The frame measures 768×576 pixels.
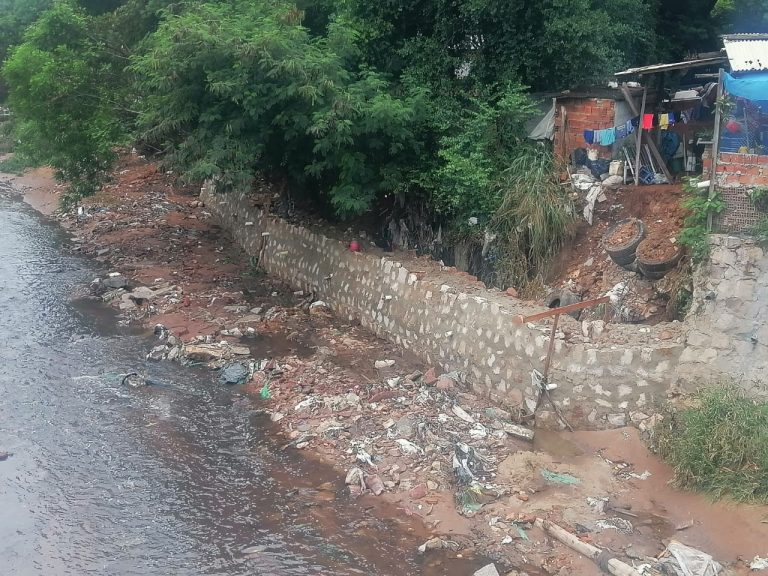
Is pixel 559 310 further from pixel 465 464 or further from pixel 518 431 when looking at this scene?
pixel 465 464

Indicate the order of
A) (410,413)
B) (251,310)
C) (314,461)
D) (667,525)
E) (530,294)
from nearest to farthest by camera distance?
(667,525) < (314,461) < (410,413) < (530,294) < (251,310)

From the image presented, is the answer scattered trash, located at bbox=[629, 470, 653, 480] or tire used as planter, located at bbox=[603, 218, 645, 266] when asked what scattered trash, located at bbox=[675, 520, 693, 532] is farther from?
tire used as planter, located at bbox=[603, 218, 645, 266]

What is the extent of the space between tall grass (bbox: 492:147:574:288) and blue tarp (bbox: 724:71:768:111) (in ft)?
8.36

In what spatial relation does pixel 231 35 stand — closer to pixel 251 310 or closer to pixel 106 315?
pixel 251 310

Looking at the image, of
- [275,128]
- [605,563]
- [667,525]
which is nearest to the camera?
[605,563]

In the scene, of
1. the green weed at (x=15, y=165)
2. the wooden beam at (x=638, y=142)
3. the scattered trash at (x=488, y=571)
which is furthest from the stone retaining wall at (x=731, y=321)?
the green weed at (x=15, y=165)

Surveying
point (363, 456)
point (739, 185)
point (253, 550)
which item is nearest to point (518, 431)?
point (363, 456)

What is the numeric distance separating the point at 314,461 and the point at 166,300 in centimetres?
584

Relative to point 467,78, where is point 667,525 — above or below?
below

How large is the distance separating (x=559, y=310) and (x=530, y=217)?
2098mm

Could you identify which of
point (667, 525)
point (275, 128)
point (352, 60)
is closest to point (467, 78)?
point (352, 60)

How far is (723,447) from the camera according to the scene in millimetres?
6379

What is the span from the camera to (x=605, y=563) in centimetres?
585

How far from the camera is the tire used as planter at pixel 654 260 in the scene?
821cm
